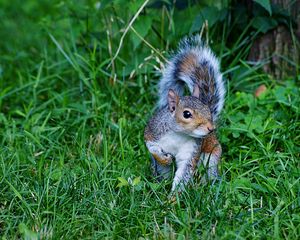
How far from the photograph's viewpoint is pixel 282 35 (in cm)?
470

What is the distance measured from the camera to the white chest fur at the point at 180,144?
3604 mm

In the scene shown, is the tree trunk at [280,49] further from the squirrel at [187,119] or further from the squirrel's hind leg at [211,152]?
the squirrel's hind leg at [211,152]

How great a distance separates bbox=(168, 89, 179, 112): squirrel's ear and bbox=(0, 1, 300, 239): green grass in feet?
1.14

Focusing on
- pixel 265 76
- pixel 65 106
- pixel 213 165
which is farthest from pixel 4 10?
pixel 213 165

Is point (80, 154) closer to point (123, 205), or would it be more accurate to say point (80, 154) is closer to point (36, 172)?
point (36, 172)

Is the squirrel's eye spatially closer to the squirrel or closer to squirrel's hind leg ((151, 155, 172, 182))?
the squirrel

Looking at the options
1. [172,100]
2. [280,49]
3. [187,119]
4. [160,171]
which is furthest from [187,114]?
[280,49]

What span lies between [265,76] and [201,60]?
93 cm

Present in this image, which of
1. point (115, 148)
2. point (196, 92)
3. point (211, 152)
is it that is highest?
point (196, 92)

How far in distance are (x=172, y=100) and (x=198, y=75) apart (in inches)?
11.9

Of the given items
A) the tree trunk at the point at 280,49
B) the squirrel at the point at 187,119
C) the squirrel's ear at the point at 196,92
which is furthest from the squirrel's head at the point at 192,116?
the tree trunk at the point at 280,49

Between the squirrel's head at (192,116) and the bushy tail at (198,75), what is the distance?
206 millimetres

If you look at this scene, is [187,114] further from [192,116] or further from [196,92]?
[196,92]

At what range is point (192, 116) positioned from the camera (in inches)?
138
